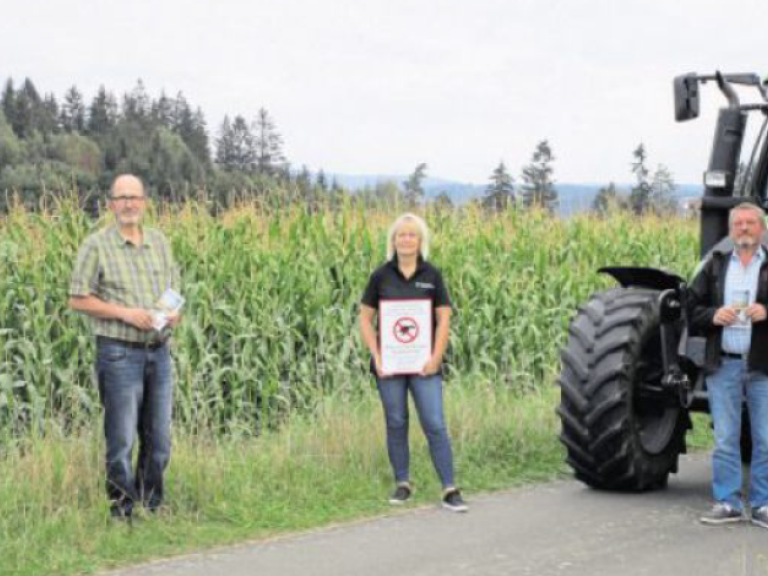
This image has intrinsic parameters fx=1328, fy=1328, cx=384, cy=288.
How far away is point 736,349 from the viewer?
798cm

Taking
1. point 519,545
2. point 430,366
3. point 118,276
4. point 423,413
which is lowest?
point 519,545

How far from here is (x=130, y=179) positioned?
25.0 ft

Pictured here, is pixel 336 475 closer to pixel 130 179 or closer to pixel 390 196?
pixel 130 179

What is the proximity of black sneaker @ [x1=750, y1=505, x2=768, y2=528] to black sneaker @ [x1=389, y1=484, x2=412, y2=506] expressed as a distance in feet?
7.02

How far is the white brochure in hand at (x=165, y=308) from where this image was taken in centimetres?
754

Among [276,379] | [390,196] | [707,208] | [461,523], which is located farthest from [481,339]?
[461,523]

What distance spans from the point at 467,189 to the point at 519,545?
961 centimetres

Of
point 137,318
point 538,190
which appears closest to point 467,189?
point 538,190

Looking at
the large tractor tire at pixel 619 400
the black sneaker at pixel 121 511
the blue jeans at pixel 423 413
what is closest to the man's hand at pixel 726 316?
the large tractor tire at pixel 619 400

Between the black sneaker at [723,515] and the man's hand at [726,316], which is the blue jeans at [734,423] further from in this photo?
the man's hand at [726,316]

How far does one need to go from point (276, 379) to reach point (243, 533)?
4249 mm

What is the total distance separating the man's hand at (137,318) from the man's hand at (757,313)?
3512 mm

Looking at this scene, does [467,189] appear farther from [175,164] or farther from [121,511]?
[175,164]

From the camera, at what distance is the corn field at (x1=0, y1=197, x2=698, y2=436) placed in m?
10.7
